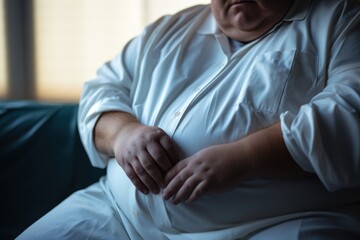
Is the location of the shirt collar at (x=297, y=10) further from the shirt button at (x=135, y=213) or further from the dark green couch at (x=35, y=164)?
the dark green couch at (x=35, y=164)

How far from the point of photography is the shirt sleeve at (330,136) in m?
0.82

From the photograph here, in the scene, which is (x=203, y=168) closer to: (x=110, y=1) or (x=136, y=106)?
(x=136, y=106)

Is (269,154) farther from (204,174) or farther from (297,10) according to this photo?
(297,10)

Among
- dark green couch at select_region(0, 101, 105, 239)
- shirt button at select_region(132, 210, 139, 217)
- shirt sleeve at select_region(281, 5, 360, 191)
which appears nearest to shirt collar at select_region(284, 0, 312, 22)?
shirt sleeve at select_region(281, 5, 360, 191)

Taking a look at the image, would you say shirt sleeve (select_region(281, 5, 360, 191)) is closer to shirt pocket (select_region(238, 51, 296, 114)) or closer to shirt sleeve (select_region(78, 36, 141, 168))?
shirt pocket (select_region(238, 51, 296, 114))

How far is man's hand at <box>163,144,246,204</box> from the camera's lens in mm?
872

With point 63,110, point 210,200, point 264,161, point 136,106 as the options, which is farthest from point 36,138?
point 264,161

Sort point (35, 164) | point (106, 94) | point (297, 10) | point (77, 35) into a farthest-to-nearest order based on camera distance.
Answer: point (77, 35), point (35, 164), point (106, 94), point (297, 10)

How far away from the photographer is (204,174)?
88 centimetres

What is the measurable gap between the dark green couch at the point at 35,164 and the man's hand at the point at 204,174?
0.56 metres

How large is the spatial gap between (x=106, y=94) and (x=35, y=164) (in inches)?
14.6

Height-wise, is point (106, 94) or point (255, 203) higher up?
point (106, 94)

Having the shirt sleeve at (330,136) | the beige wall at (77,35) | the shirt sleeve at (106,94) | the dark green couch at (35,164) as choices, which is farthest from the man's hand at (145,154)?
the beige wall at (77,35)

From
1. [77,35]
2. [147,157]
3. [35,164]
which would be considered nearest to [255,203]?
[147,157]
